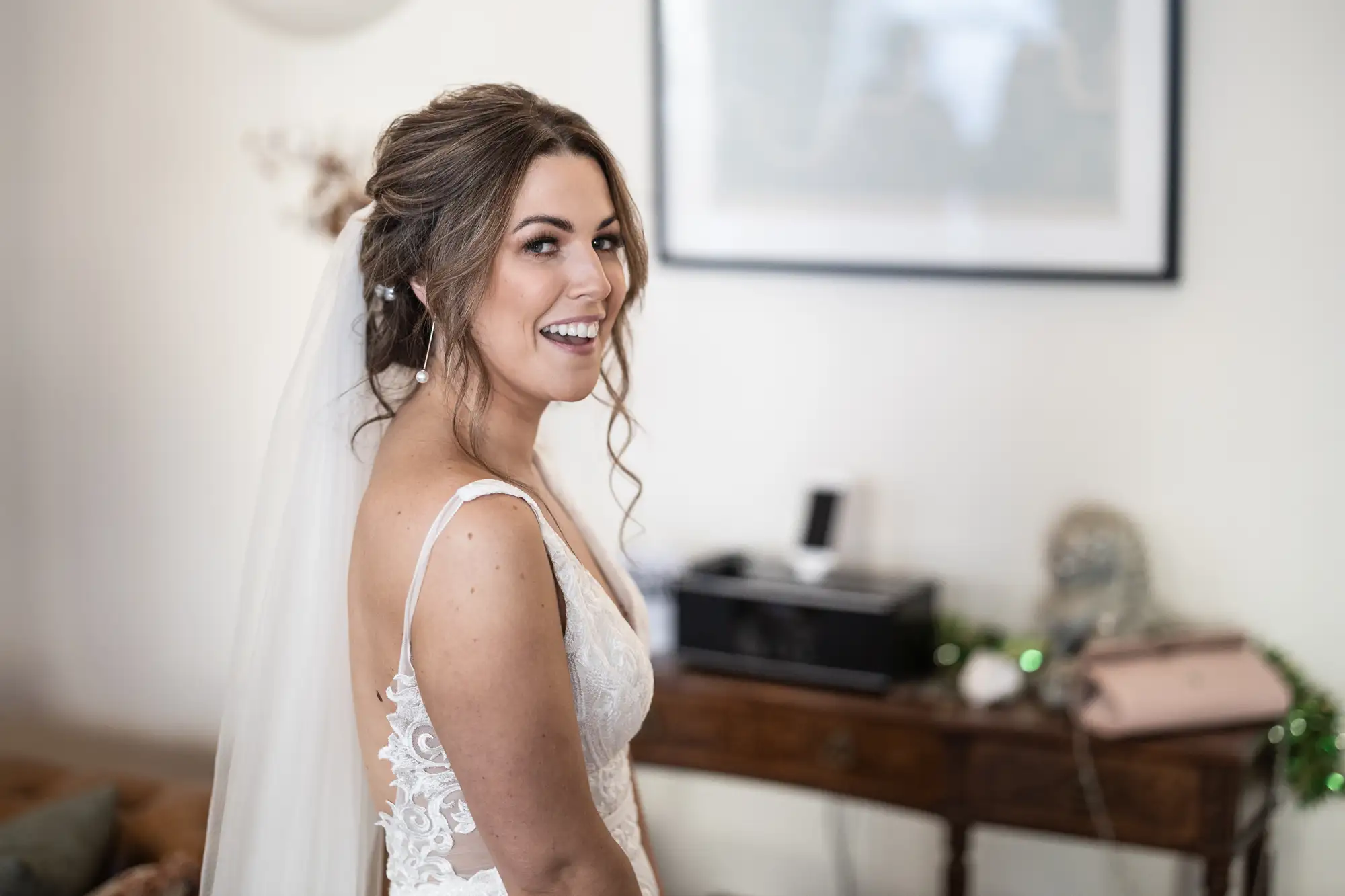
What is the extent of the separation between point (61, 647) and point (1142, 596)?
2.58 meters

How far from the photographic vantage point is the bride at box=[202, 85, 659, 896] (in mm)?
1272

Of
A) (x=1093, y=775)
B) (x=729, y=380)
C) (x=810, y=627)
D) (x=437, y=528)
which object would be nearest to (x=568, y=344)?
(x=437, y=528)

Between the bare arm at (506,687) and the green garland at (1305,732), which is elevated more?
the bare arm at (506,687)

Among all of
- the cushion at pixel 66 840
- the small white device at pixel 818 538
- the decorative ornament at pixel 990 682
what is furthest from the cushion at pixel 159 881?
the decorative ornament at pixel 990 682

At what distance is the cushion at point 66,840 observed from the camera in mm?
1968

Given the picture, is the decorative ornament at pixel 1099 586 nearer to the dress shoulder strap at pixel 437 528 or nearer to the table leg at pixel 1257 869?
the table leg at pixel 1257 869

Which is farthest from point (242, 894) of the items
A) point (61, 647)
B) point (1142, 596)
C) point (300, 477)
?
point (61, 647)

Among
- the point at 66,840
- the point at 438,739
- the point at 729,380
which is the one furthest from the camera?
the point at 729,380

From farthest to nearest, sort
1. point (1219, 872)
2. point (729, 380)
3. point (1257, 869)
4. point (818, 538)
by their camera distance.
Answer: point (729, 380), point (818, 538), point (1257, 869), point (1219, 872)

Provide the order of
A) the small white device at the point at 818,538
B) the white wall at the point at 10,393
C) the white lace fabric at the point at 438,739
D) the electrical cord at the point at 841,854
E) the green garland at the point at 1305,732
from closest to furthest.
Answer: the white lace fabric at the point at 438,739
the green garland at the point at 1305,732
the small white device at the point at 818,538
the electrical cord at the point at 841,854
the white wall at the point at 10,393

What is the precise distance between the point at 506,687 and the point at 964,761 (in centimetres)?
130

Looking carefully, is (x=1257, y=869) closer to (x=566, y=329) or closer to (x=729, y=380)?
(x=729, y=380)

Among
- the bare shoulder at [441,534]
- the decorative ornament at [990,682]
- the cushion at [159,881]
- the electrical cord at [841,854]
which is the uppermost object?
the bare shoulder at [441,534]

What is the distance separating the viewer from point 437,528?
1.29 metres
